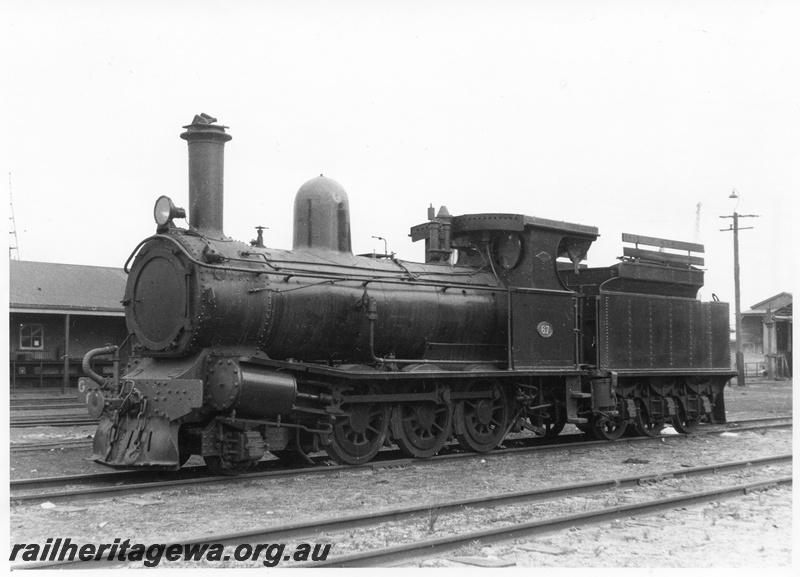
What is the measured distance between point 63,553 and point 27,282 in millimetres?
21349

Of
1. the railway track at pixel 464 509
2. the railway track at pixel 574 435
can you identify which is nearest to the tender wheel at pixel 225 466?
the railway track at pixel 464 509

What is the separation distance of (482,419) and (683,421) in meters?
5.40

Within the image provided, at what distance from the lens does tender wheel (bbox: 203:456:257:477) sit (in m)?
10.3

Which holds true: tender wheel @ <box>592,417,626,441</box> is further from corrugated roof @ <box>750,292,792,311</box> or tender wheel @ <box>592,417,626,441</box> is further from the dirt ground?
corrugated roof @ <box>750,292,792,311</box>

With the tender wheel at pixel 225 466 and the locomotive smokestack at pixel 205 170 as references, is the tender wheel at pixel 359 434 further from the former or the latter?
the locomotive smokestack at pixel 205 170

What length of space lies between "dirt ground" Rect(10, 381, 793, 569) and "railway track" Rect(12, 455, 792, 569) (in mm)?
105

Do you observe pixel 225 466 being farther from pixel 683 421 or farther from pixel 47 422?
pixel 683 421

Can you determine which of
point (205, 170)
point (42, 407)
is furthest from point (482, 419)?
point (42, 407)

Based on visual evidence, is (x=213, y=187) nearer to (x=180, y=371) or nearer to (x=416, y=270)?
(x=180, y=371)

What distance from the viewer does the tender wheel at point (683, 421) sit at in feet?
52.9

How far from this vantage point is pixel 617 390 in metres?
14.7

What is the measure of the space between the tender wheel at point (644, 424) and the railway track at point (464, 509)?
476cm

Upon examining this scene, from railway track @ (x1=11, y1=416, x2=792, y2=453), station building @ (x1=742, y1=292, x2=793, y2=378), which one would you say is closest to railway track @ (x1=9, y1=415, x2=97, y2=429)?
railway track @ (x1=11, y1=416, x2=792, y2=453)

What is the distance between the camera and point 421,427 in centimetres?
1228
